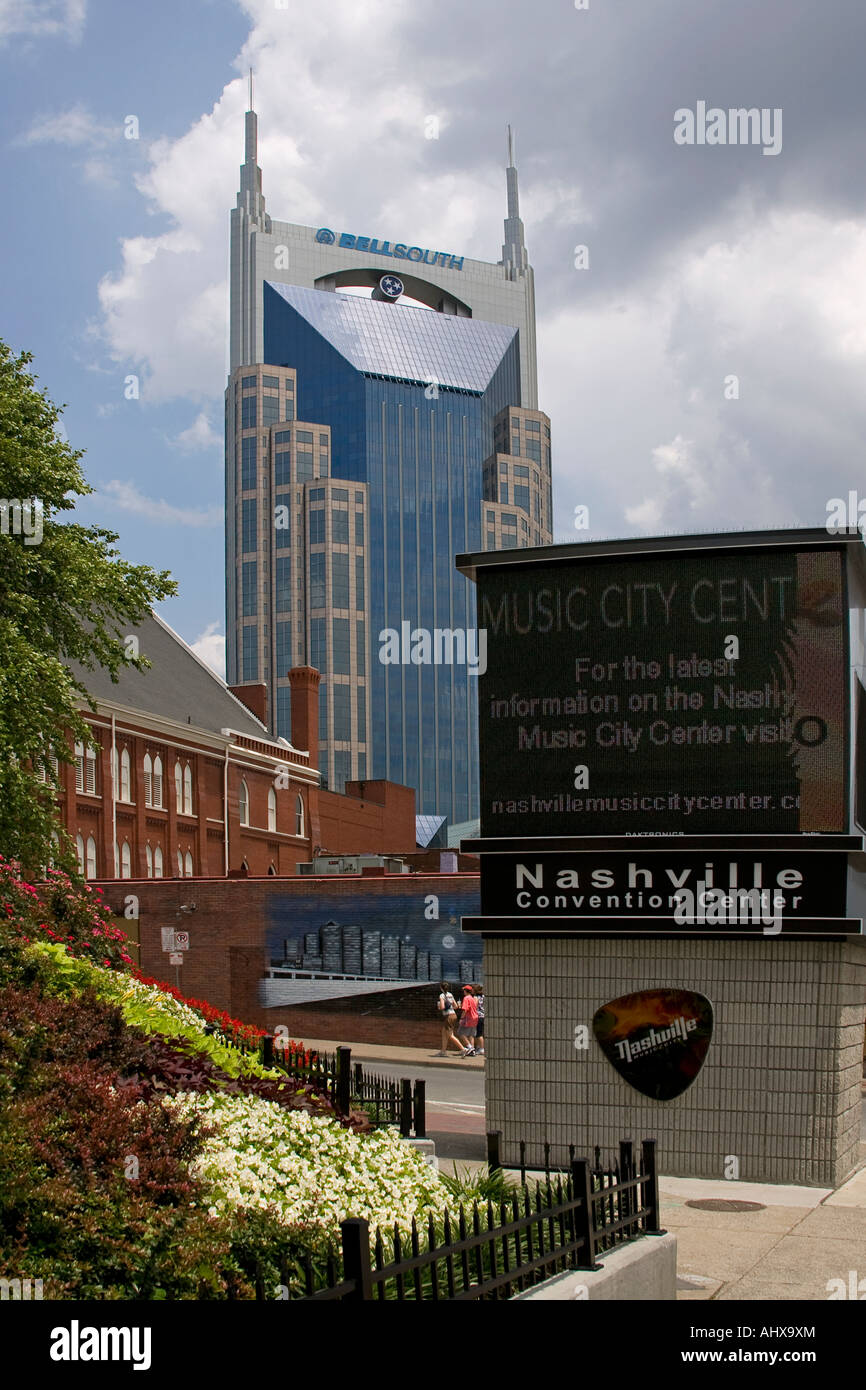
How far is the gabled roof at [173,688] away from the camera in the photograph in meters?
59.4

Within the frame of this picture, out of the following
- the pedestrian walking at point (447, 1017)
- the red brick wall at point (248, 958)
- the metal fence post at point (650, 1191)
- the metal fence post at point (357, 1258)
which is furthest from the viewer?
the red brick wall at point (248, 958)

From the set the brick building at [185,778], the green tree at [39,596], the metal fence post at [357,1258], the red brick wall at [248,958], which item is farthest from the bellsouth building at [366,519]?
the metal fence post at [357,1258]

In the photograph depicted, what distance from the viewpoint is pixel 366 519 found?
571 feet

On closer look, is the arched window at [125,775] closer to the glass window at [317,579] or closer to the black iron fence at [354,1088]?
the black iron fence at [354,1088]

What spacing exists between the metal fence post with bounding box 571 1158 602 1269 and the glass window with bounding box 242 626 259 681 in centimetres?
16621

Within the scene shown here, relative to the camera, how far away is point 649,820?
15.8 meters

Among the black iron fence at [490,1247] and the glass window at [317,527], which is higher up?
the glass window at [317,527]

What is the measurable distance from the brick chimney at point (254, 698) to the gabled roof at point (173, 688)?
1761mm

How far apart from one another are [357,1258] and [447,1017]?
31.3 meters

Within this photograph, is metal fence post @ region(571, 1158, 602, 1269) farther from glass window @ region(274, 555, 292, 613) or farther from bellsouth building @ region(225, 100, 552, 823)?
glass window @ region(274, 555, 292, 613)

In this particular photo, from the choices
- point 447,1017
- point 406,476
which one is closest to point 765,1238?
point 447,1017
